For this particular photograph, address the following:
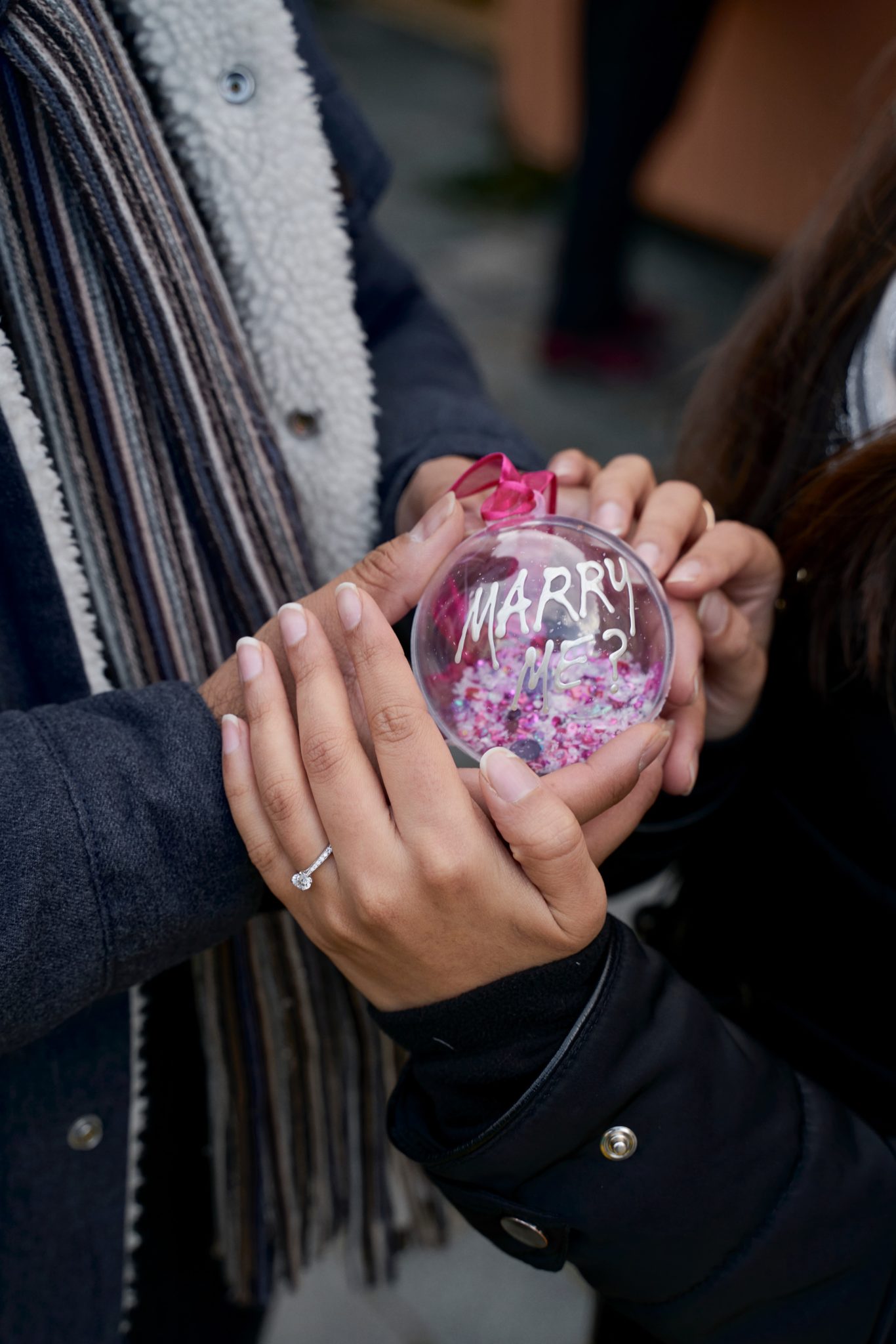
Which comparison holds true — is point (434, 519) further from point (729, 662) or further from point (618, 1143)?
point (618, 1143)

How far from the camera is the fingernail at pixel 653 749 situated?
2.72 feet

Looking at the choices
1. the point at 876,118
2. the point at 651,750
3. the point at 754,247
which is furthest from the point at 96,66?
the point at 754,247

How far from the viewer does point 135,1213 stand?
3.55 feet

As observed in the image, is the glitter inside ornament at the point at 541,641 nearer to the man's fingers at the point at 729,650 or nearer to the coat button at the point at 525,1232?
the man's fingers at the point at 729,650

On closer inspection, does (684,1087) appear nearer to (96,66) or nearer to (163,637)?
(163,637)

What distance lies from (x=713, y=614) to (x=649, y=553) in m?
0.11

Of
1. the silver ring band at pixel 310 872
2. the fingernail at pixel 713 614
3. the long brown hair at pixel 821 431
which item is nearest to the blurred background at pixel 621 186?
the long brown hair at pixel 821 431

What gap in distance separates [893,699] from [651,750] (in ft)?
1.11

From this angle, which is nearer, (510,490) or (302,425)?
(510,490)

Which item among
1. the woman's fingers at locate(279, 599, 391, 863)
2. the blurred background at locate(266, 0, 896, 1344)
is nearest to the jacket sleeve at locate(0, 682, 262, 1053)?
the woman's fingers at locate(279, 599, 391, 863)

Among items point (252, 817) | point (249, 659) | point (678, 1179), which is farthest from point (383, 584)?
point (678, 1179)

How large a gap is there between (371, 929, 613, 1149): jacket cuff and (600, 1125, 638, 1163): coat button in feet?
0.28

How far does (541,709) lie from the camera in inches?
34.1

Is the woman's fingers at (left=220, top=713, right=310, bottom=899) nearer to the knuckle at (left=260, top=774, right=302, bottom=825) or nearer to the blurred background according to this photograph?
the knuckle at (left=260, top=774, right=302, bottom=825)
